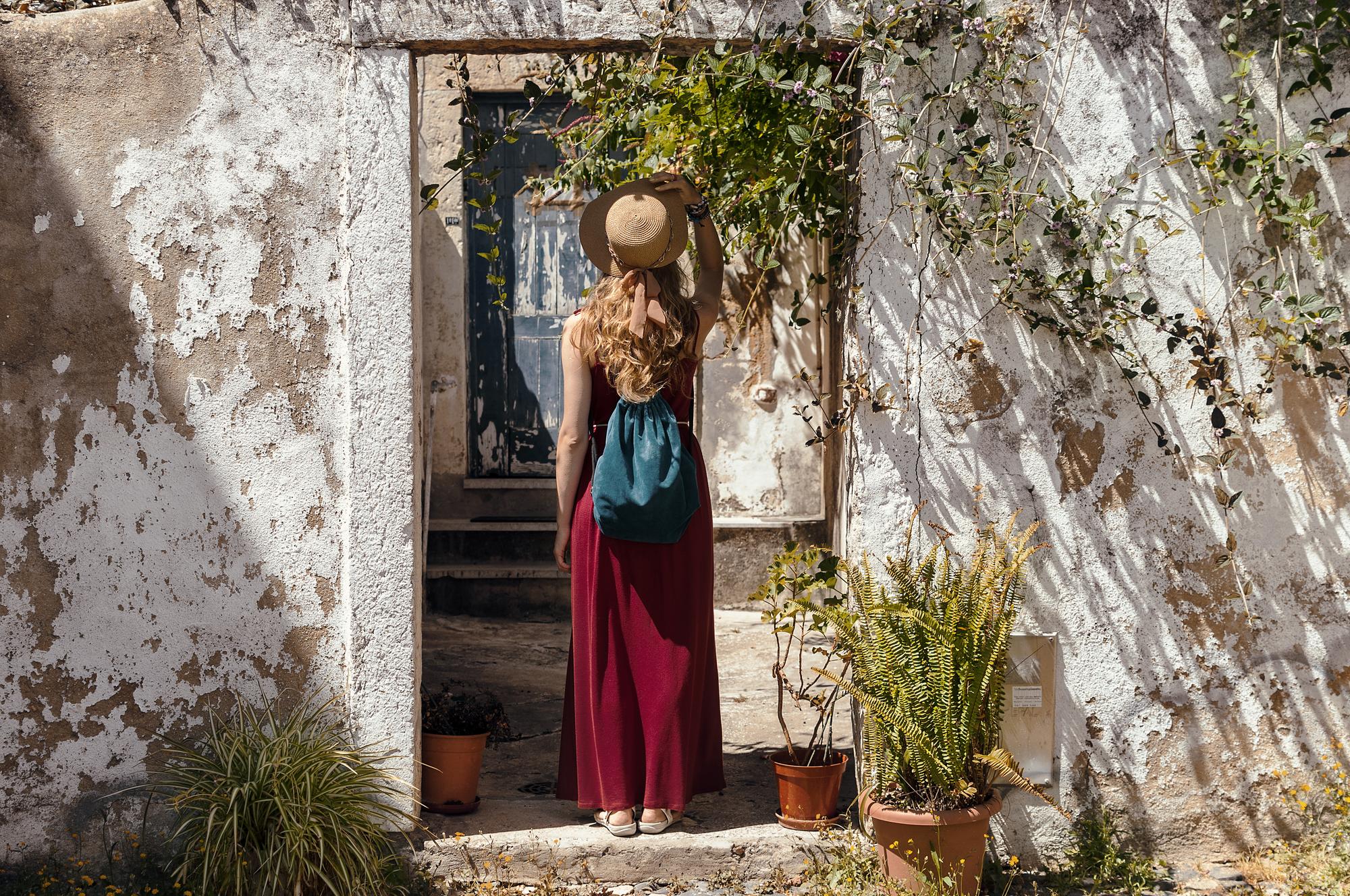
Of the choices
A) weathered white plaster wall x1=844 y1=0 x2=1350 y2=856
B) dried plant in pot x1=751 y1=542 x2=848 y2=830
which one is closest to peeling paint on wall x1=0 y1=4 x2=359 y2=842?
dried plant in pot x1=751 y1=542 x2=848 y2=830

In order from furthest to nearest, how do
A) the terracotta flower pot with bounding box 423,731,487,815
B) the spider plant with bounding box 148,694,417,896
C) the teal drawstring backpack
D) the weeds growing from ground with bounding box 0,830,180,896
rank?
the terracotta flower pot with bounding box 423,731,487,815
the teal drawstring backpack
the weeds growing from ground with bounding box 0,830,180,896
the spider plant with bounding box 148,694,417,896

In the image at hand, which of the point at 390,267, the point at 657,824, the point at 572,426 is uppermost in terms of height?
the point at 390,267

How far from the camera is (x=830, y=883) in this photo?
3500 mm

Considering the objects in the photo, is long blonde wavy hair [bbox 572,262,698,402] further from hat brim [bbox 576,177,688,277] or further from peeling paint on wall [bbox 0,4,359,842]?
peeling paint on wall [bbox 0,4,359,842]

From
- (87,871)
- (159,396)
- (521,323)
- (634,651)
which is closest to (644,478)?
(634,651)

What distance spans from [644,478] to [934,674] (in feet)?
3.33

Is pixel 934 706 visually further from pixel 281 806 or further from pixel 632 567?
pixel 281 806

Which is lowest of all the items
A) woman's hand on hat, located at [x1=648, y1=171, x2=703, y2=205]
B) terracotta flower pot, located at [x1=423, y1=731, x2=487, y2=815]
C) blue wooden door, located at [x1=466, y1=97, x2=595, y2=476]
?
terracotta flower pot, located at [x1=423, y1=731, x2=487, y2=815]

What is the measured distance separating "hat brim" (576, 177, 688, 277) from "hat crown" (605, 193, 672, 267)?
5 cm

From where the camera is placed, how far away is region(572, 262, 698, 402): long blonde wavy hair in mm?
3551

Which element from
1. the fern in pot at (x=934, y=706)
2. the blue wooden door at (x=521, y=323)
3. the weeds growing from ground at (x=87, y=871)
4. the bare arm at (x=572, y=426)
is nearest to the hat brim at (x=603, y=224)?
the bare arm at (x=572, y=426)

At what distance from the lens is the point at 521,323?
7.66 meters

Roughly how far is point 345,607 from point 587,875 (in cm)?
109

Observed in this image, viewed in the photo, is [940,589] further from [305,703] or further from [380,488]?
[305,703]
